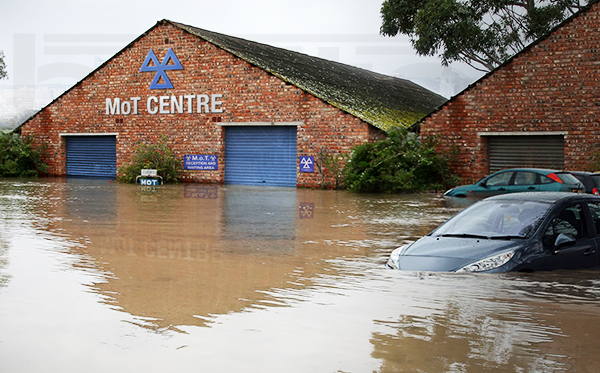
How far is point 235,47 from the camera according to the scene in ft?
102

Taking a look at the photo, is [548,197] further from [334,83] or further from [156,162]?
[334,83]

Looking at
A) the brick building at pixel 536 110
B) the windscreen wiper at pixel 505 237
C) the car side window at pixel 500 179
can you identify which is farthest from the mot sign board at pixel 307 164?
the windscreen wiper at pixel 505 237

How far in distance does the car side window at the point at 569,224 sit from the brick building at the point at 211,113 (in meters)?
17.2

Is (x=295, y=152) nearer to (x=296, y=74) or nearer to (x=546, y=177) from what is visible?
(x=296, y=74)

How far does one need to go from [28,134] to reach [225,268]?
29663 millimetres

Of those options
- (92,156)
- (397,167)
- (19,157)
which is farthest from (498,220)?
(19,157)

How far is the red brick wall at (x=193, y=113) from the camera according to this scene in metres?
27.1

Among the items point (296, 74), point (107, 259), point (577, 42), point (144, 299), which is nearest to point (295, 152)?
point (296, 74)

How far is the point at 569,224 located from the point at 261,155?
69.6 ft

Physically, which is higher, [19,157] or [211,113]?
[211,113]

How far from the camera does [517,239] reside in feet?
27.2

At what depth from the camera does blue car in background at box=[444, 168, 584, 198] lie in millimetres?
17375

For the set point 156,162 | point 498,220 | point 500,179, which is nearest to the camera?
point 498,220

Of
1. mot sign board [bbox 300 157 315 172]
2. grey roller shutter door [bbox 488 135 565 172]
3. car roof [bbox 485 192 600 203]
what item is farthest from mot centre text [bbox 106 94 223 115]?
car roof [bbox 485 192 600 203]
